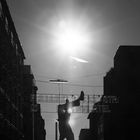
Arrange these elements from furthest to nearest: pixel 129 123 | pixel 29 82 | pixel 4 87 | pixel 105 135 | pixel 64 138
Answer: pixel 29 82
pixel 105 135
pixel 129 123
pixel 4 87
pixel 64 138

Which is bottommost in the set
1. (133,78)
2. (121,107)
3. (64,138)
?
(64,138)

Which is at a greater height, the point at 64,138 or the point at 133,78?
the point at 133,78

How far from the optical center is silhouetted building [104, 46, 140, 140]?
68938mm

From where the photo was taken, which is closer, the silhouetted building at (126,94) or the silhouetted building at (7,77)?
the silhouetted building at (7,77)

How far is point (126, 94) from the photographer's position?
70688 mm

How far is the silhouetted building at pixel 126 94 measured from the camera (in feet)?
226

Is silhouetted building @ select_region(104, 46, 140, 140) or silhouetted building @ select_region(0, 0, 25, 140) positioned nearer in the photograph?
silhouetted building @ select_region(0, 0, 25, 140)

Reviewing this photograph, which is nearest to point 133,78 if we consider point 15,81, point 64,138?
point 15,81

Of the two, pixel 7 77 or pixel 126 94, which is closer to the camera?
pixel 7 77

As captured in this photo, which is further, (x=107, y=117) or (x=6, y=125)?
(x=107, y=117)

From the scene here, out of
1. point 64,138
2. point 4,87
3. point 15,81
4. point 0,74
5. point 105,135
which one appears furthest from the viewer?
point 105,135

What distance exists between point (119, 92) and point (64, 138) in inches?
2097

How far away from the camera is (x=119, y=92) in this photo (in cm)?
7162

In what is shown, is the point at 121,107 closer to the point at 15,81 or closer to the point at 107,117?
the point at 107,117
